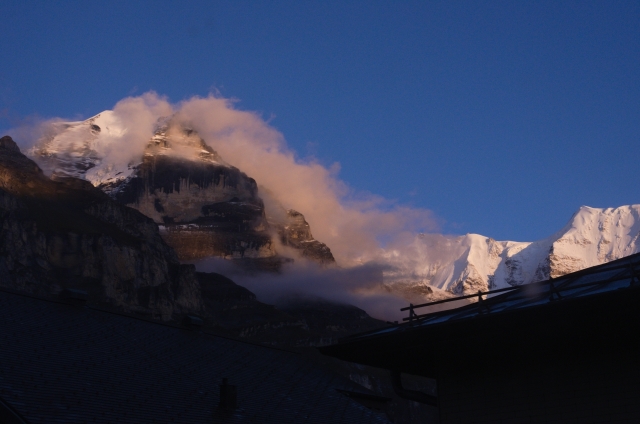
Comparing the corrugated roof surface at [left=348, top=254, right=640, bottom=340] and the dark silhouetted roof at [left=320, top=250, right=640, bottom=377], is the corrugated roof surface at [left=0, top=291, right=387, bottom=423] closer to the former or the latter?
the dark silhouetted roof at [left=320, top=250, right=640, bottom=377]

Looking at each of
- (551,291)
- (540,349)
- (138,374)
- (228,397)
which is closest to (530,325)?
(551,291)

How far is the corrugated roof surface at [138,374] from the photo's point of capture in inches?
720

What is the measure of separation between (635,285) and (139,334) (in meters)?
14.9

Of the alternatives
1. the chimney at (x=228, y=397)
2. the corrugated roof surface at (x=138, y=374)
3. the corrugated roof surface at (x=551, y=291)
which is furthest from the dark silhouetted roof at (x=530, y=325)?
the corrugated roof surface at (x=138, y=374)

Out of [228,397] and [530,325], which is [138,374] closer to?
[228,397]

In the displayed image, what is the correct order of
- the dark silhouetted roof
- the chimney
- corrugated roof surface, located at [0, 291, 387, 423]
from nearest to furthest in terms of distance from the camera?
the dark silhouetted roof
corrugated roof surface, located at [0, 291, 387, 423]
the chimney

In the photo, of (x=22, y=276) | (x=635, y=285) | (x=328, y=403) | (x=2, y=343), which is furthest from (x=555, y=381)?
(x=22, y=276)

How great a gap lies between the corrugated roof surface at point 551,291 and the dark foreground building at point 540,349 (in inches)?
1.0

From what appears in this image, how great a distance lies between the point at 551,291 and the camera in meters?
15.3

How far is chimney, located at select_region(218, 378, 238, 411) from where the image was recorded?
21.3m

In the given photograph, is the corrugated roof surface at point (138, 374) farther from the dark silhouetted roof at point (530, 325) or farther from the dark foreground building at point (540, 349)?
the dark foreground building at point (540, 349)

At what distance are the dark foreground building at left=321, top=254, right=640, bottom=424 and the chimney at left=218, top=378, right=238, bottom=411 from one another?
4843mm

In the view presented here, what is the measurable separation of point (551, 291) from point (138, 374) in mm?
11088

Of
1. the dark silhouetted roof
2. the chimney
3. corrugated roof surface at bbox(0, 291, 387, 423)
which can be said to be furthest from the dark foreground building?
corrugated roof surface at bbox(0, 291, 387, 423)
